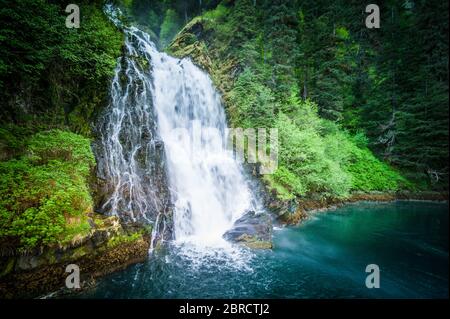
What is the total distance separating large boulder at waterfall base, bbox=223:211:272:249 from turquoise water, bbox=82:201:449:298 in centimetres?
50

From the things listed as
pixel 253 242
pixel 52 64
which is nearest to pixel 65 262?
pixel 253 242

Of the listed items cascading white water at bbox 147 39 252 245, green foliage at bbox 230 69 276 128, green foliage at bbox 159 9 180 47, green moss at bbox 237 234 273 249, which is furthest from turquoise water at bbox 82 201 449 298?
green foliage at bbox 159 9 180 47

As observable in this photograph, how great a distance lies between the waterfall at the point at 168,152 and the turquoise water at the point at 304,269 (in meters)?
1.75

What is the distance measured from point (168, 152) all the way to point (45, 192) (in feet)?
19.0

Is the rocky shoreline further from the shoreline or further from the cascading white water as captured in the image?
the shoreline

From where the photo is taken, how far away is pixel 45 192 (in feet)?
20.4

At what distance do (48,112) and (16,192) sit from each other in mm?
3769

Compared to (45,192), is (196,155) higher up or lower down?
higher up

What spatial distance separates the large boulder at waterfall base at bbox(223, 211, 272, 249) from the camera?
9.39m

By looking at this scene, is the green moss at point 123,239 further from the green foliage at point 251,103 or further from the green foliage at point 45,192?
the green foliage at point 251,103

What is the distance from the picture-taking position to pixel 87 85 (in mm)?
9570

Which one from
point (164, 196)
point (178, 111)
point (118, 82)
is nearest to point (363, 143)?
point (178, 111)

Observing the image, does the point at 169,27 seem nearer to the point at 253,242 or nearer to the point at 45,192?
the point at 45,192
